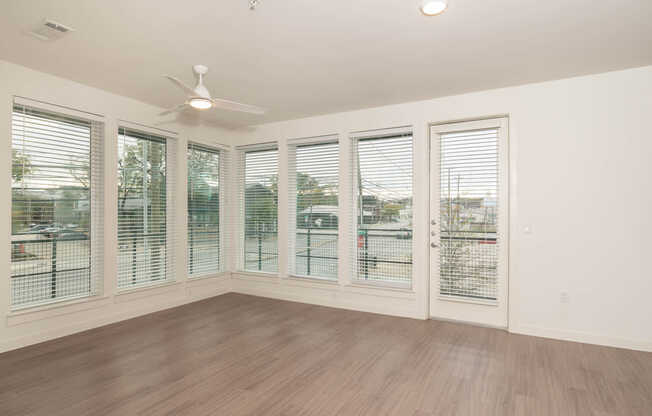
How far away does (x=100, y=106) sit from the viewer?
4.15 metres

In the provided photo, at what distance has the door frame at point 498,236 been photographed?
4.08 metres

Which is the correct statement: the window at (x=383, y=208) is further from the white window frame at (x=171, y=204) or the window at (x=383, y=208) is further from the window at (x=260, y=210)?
the white window frame at (x=171, y=204)

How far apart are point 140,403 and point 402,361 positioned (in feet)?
6.95

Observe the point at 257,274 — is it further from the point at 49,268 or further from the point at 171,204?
the point at 49,268

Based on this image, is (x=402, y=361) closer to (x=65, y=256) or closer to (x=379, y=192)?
(x=379, y=192)

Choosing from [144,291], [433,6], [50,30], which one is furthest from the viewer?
[144,291]

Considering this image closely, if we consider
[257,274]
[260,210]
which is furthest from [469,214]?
[257,274]

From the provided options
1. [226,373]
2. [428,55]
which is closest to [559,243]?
[428,55]

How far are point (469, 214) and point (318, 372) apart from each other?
2.60 m

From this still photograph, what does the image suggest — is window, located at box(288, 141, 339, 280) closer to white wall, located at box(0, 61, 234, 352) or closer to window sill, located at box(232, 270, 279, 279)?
window sill, located at box(232, 270, 279, 279)

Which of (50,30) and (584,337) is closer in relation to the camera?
(50,30)

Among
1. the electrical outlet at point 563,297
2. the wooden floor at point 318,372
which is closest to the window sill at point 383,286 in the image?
the wooden floor at point 318,372

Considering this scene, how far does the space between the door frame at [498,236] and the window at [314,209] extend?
1.37 metres

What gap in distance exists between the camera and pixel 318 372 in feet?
9.83
